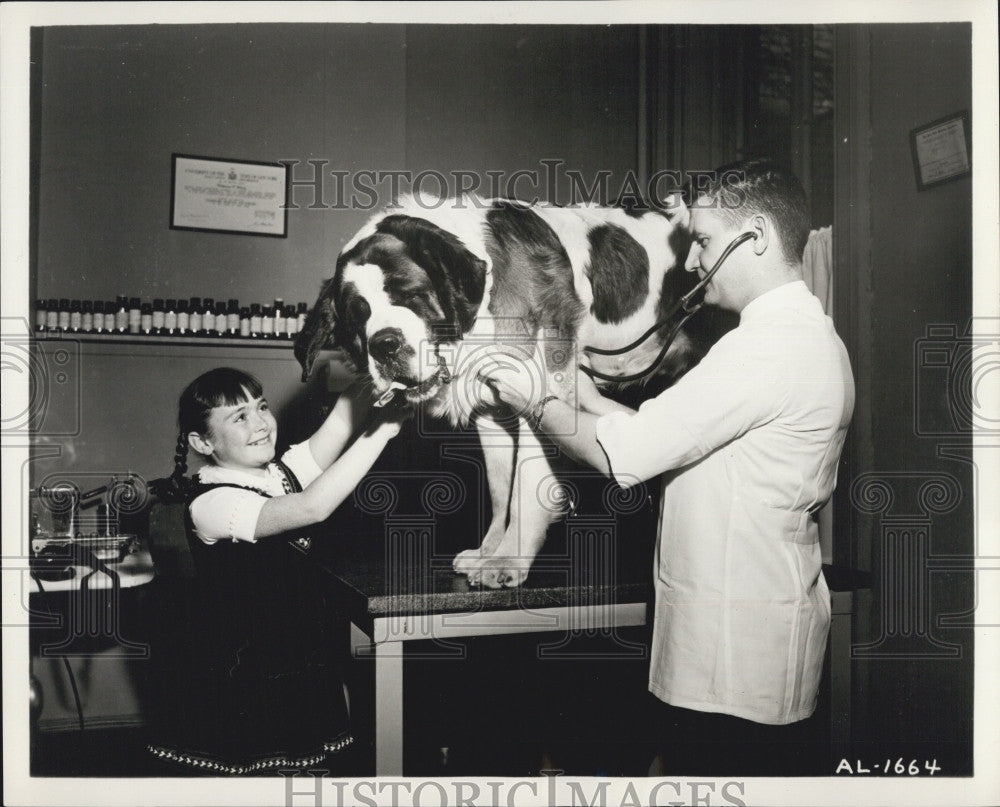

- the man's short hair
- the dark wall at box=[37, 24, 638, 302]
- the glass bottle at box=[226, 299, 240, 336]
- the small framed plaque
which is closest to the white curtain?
the man's short hair

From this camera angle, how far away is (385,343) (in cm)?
168

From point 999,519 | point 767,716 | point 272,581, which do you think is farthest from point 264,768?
point 999,519

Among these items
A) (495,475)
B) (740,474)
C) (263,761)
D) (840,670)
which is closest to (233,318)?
(495,475)

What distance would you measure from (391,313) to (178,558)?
0.70m

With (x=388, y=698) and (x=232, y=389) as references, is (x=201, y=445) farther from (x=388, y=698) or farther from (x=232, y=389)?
(x=388, y=698)

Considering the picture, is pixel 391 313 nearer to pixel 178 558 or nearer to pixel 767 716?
pixel 178 558

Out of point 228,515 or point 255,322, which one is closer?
point 228,515

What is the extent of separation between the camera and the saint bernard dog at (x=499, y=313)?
1.68 meters

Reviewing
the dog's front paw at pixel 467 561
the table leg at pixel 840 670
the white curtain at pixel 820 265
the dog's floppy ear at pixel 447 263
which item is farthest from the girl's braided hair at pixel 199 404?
the table leg at pixel 840 670

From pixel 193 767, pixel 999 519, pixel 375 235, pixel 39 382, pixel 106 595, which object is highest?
pixel 375 235

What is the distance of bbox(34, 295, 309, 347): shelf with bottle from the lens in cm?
172

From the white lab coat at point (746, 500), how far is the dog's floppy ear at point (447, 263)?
1.24 ft

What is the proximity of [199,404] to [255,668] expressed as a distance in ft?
1.82

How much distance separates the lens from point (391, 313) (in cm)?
168
